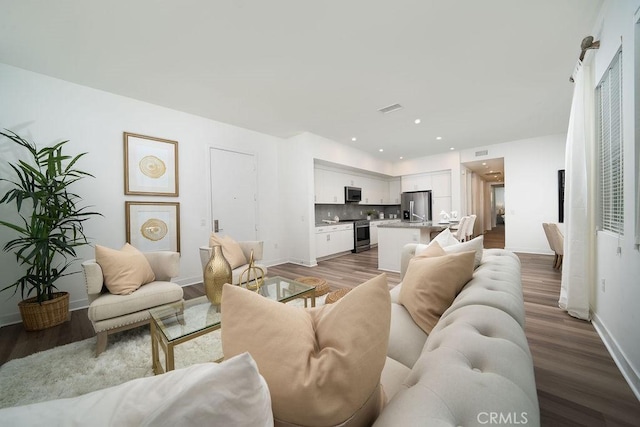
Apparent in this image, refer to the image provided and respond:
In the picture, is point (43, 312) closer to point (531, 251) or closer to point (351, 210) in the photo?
point (351, 210)

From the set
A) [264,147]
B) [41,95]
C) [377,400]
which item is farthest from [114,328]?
[264,147]

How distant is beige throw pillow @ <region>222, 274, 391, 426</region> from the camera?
1.74ft

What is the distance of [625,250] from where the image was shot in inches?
67.2

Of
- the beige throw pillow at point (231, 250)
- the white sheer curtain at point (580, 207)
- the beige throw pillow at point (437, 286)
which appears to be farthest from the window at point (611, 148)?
the beige throw pillow at point (231, 250)

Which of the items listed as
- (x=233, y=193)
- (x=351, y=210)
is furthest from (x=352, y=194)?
(x=233, y=193)

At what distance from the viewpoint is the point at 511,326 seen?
832 millimetres

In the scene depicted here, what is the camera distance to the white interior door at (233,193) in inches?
169

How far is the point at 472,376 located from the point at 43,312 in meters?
3.79

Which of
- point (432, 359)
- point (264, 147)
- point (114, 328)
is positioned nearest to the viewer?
point (432, 359)

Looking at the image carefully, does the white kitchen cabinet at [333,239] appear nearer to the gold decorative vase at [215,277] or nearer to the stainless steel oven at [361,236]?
the stainless steel oven at [361,236]

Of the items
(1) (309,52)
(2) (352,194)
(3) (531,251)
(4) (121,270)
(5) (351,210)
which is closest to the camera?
(4) (121,270)

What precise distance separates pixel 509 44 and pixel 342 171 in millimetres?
4556

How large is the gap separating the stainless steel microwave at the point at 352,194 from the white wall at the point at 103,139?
3.12 m

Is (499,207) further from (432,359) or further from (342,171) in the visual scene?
(432,359)
